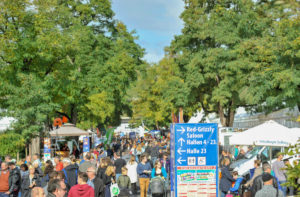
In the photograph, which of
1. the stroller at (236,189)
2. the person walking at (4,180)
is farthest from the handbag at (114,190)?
the stroller at (236,189)

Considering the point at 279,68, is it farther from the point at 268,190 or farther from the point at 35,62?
the point at 268,190

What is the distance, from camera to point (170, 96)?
41562mm

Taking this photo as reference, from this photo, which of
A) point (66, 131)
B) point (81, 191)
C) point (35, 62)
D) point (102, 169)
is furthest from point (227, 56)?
point (81, 191)

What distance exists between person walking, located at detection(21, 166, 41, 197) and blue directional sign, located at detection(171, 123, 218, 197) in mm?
3629

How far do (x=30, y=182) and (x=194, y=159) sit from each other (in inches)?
171

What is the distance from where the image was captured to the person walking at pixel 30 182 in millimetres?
11810

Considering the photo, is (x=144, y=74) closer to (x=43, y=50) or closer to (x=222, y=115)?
(x=222, y=115)

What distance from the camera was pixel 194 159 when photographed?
455 inches

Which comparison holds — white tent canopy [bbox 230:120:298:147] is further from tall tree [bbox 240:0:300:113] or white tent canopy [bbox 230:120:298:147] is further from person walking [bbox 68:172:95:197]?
tall tree [bbox 240:0:300:113]

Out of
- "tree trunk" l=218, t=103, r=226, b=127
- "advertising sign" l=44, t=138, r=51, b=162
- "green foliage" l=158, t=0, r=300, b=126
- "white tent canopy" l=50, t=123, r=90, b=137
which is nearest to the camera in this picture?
"advertising sign" l=44, t=138, r=51, b=162

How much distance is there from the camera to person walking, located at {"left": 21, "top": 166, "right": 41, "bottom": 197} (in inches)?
465

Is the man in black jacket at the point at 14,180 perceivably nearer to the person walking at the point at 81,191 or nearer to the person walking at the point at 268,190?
the person walking at the point at 81,191

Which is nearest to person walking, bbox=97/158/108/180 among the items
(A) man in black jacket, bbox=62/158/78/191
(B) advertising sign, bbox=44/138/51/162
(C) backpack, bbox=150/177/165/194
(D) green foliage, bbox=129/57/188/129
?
(A) man in black jacket, bbox=62/158/78/191

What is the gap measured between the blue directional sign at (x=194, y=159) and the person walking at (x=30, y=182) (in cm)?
363
